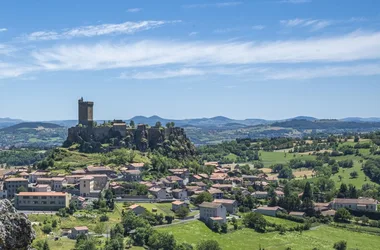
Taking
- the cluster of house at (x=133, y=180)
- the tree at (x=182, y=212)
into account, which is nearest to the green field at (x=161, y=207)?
the tree at (x=182, y=212)

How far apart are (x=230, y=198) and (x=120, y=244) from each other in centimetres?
4190

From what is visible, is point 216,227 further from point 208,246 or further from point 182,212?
point 208,246

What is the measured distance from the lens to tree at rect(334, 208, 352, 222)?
9303 centimetres

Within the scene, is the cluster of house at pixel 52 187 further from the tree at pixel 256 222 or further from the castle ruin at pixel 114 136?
the tree at pixel 256 222

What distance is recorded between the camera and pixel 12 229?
9.09 metres

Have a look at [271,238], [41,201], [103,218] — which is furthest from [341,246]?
[41,201]

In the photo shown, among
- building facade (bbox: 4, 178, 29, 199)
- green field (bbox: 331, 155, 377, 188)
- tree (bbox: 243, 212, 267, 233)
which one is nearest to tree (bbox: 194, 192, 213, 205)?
tree (bbox: 243, 212, 267, 233)

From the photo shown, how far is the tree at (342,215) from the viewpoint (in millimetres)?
93031

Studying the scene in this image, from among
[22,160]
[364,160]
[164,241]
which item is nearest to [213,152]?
[364,160]

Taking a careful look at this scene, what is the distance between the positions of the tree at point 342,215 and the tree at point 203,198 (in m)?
24.1

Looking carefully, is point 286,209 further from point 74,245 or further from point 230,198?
point 74,245

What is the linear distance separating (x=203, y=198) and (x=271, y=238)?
19.4m

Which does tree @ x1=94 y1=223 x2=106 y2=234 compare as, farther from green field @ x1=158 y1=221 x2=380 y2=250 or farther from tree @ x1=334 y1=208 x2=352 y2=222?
tree @ x1=334 y1=208 x2=352 y2=222

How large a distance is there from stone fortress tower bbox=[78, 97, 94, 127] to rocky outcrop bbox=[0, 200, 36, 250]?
125759mm
